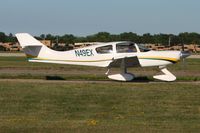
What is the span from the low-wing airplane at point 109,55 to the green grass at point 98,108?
4.04m

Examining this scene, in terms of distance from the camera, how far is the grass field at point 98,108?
10.1 metres

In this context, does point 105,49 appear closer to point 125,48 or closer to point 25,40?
point 125,48

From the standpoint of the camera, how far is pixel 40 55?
22.8 m

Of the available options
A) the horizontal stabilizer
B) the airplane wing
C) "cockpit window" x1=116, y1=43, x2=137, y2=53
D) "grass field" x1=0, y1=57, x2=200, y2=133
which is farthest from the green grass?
the horizontal stabilizer

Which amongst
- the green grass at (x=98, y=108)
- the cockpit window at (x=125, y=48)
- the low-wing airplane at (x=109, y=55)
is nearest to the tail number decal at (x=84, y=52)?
the low-wing airplane at (x=109, y=55)

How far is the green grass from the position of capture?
33.3ft

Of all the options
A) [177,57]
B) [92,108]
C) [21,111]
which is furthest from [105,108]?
[177,57]

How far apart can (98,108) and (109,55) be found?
31.9ft

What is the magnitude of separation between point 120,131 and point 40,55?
45.3 feet

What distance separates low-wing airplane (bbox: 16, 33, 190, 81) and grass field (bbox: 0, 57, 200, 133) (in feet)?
13.3

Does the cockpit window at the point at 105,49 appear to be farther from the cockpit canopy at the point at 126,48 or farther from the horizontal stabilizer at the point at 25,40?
the horizontal stabilizer at the point at 25,40

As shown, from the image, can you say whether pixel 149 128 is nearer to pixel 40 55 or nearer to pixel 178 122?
pixel 178 122

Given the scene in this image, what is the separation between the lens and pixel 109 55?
22641mm

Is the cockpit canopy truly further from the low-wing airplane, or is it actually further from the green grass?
the green grass
